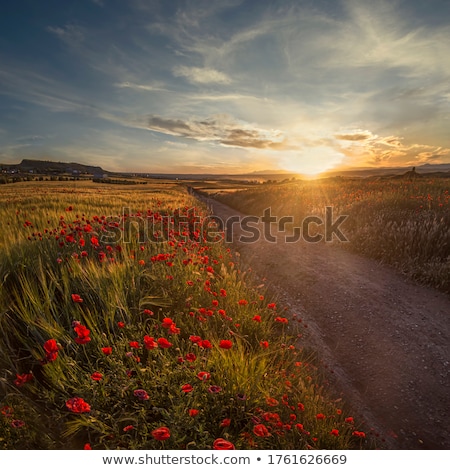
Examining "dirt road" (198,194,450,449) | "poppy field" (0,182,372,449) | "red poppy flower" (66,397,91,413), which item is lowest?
"dirt road" (198,194,450,449)

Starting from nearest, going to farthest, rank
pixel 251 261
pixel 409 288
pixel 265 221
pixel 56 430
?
1. pixel 56 430
2. pixel 409 288
3. pixel 251 261
4. pixel 265 221

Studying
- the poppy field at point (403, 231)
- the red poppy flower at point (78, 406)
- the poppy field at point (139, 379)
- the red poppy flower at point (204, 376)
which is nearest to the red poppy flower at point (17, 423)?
the poppy field at point (139, 379)

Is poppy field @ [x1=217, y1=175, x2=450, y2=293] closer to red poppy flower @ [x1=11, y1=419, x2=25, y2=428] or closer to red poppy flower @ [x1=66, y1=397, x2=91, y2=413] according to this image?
red poppy flower @ [x1=66, y1=397, x2=91, y2=413]

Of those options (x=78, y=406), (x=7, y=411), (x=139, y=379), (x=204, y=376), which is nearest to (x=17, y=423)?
(x=7, y=411)

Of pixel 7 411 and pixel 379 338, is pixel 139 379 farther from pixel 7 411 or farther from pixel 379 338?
pixel 379 338

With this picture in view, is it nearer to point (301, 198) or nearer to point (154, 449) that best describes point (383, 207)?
point (301, 198)

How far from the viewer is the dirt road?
3230 millimetres

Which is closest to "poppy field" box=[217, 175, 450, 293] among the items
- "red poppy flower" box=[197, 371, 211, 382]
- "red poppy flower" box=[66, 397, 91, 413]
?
"red poppy flower" box=[197, 371, 211, 382]

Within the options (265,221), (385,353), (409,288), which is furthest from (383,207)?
(385,353)

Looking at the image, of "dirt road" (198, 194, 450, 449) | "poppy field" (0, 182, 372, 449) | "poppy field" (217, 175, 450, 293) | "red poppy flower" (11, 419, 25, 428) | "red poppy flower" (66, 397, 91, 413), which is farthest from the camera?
"poppy field" (217, 175, 450, 293)

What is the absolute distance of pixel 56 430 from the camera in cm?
200

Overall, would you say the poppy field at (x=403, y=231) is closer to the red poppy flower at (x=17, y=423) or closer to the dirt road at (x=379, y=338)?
the dirt road at (x=379, y=338)

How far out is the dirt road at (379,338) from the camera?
3.23 meters

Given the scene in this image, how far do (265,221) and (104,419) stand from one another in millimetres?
15424
